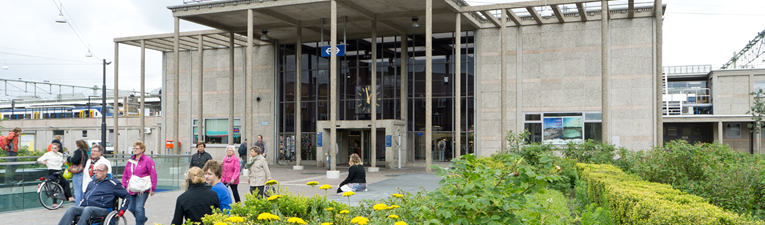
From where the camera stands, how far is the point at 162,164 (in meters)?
16.7

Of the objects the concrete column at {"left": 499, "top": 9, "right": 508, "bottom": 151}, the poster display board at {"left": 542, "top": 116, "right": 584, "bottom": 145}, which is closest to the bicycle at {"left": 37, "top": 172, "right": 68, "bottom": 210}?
the concrete column at {"left": 499, "top": 9, "right": 508, "bottom": 151}

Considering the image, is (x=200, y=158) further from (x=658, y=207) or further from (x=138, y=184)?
(x=658, y=207)

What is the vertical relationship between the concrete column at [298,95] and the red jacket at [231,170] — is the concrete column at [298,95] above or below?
above

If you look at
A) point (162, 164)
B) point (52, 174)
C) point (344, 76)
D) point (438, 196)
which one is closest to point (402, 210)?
point (438, 196)

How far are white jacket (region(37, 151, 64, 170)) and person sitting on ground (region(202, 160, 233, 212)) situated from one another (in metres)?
7.67

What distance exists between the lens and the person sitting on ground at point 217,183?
23.4 feet

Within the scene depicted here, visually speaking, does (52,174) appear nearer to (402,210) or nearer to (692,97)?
(402,210)

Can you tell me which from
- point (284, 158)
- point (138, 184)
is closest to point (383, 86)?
point (284, 158)

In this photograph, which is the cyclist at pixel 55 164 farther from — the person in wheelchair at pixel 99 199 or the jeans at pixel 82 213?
the jeans at pixel 82 213

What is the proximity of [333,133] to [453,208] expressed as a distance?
1834 cm

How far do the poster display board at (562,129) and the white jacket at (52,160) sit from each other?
18834 mm

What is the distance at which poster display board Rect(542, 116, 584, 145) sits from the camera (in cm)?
2470

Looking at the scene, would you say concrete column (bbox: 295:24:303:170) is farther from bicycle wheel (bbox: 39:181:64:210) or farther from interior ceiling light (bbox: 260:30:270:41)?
bicycle wheel (bbox: 39:181:64:210)

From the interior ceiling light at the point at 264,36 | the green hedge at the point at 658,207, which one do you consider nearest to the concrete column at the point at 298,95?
the interior ceiling light at the point at 264,36
